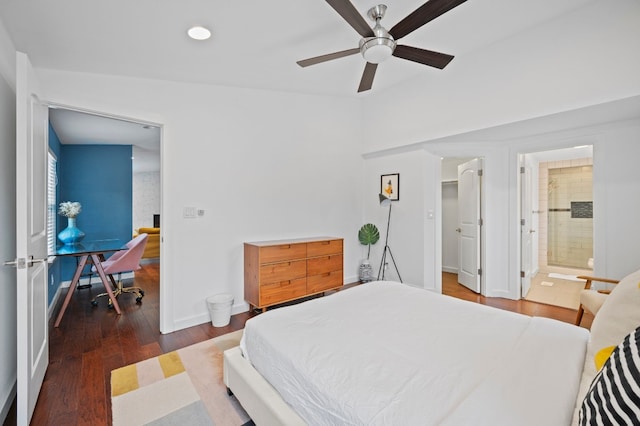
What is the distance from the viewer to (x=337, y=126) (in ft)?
14.6

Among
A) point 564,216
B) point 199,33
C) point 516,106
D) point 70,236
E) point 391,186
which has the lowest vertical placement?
point 70,236

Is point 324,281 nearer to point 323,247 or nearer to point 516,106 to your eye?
point 323,247

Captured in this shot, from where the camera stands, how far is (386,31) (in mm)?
1960

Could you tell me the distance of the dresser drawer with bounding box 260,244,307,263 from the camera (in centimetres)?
329

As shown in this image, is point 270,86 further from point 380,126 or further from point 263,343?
point 263,343

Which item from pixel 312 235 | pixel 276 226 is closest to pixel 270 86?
pixel 276 226

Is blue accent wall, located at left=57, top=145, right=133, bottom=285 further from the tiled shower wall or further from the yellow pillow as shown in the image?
the tiled shower wall

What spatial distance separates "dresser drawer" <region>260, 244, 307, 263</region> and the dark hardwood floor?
28.6 inches

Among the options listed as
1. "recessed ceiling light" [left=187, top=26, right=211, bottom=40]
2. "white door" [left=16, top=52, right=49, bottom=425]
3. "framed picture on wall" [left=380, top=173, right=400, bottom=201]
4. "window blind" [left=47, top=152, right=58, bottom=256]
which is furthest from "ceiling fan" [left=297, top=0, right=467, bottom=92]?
"window blind" [left=47, top=152, right=58, bottom=256]

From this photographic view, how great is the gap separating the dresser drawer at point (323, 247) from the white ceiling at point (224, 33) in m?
1.99

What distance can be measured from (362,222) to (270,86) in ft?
8.13

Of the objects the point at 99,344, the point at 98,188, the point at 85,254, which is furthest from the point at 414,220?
the point at 98,188

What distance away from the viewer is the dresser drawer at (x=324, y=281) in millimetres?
3723

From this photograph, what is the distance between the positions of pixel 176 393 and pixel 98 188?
4.42m
